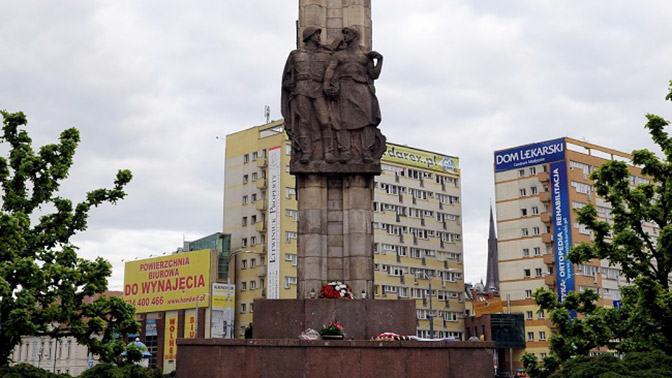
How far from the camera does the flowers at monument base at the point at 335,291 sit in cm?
2491

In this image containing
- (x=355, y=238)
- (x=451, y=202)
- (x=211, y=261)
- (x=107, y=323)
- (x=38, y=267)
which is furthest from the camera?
(x=451, y=202)

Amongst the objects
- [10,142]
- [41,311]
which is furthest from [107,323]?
[10,142]

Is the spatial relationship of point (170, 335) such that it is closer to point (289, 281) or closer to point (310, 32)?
point (289, 281)

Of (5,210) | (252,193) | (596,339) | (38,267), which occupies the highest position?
(252,193)

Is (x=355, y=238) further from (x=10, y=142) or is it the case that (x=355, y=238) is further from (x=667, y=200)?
(x=10, y=142)

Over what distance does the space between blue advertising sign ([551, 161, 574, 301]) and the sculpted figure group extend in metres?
66.1

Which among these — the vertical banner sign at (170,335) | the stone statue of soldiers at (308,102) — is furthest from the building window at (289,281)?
the stone statue of soldiers at (308,102)

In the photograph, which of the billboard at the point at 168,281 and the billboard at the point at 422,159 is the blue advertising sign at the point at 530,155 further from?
the billboard at the point at 168,281

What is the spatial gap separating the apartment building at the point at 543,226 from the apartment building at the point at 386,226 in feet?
39.5

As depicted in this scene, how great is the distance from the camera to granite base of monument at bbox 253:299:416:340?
78.2 ft

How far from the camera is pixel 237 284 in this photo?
10044cm

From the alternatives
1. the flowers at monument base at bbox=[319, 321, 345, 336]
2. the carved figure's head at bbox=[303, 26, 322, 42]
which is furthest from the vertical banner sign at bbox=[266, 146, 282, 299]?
the flowers at monument base at bbox=[319, 321, 345, 336]

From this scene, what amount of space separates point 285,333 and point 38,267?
768 centimetres

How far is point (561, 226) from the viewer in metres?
90.3
